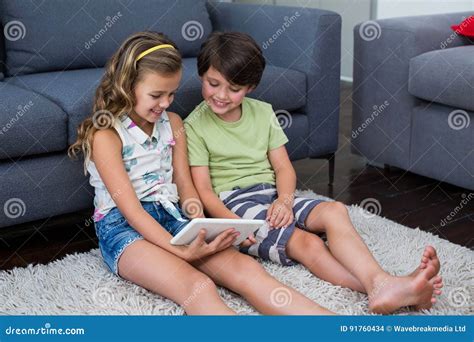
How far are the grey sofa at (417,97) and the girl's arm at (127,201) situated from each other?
3.77 ft

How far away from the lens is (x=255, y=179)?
1901 mm

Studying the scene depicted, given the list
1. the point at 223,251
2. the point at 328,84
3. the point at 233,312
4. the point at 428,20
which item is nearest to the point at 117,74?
the point at 223,251

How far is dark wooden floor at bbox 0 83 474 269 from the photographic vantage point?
2.04m

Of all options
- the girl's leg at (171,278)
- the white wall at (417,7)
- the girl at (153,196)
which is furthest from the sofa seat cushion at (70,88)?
the white wall at (417,7)

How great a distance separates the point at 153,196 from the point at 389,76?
1264mm

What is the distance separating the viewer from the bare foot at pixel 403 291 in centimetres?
147

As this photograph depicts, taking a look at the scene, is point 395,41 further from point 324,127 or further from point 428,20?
point 324,127

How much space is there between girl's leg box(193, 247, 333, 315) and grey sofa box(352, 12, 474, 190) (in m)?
1.13

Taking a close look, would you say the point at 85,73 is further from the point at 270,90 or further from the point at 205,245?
the point at 205,245

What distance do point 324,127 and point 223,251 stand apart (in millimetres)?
1042

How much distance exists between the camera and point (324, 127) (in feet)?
8.36

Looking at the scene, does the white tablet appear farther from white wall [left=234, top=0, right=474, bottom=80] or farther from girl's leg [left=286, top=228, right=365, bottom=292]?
white wall [left=234, top=0, right=474, bottom=80]

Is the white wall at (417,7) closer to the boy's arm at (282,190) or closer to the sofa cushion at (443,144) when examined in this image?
the sofa cushion at (443,144)

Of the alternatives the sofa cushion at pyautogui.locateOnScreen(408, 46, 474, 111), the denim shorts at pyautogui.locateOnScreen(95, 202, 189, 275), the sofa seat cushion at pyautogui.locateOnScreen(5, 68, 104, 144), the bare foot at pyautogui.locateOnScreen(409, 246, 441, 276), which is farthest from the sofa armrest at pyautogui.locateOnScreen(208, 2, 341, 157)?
the bare foot at pyautogui.locateOnScreen(409, 246, 441, 276)
